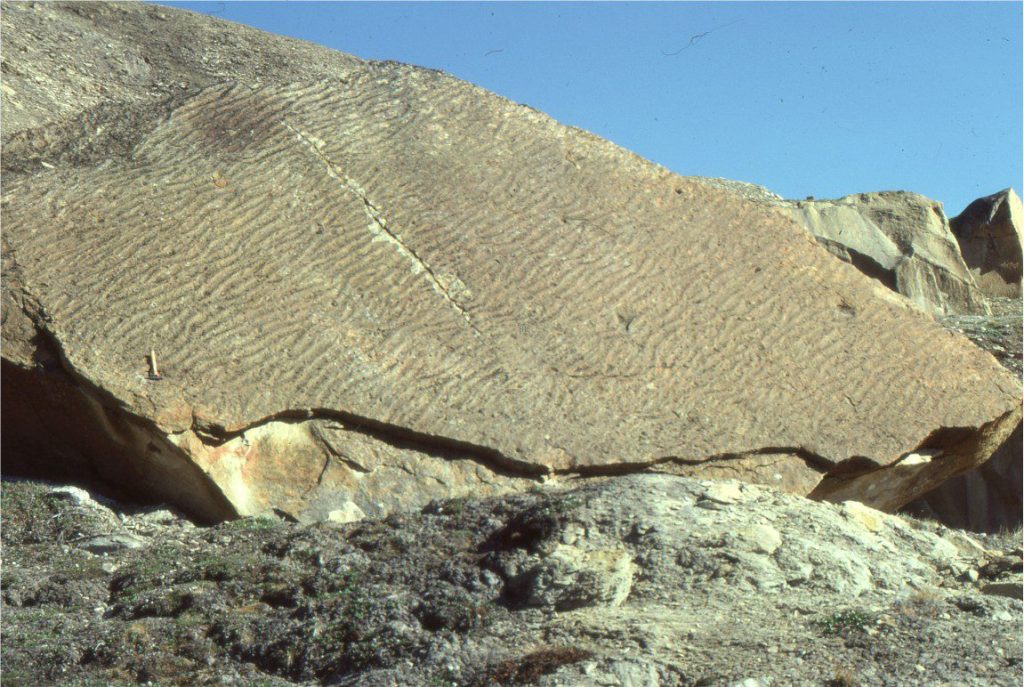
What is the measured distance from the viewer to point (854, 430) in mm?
6262

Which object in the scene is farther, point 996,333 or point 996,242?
point 996,242

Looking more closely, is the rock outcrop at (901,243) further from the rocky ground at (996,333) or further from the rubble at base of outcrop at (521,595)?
the rubble at base of outcrop at (521,595)

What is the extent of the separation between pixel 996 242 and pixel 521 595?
785cm

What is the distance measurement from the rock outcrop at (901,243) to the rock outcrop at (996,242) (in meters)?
0.57

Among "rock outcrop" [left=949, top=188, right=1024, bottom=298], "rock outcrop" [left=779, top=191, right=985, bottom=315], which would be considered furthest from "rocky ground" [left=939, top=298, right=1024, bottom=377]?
"rock outcrop" [left=949, top=188, right=1024, bottom=298]

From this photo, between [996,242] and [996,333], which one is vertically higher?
[996,242]

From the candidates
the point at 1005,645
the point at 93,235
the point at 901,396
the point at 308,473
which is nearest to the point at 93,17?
the point at 93,235

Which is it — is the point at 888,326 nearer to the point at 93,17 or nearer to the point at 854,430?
the point at 854,430

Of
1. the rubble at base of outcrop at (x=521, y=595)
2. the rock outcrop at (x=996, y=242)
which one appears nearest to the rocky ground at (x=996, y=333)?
the rock outcrop at (x=996, y=242)

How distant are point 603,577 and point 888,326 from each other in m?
2.96

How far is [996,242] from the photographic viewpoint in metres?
11.0

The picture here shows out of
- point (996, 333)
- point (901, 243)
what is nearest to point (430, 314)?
point (996, 333)

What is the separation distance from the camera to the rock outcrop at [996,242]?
1084 centimetres

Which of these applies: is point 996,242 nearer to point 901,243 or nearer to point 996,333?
point 901,243
